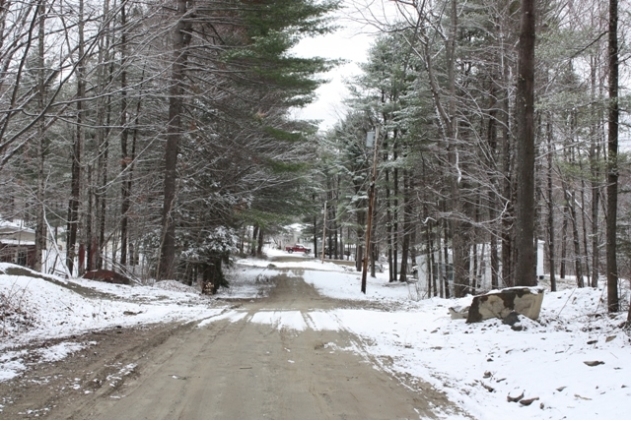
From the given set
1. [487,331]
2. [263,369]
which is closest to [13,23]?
[263,369]

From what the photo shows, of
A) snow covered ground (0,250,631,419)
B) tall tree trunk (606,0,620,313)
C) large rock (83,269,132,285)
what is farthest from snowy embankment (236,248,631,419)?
large rock (83,269,132,285)

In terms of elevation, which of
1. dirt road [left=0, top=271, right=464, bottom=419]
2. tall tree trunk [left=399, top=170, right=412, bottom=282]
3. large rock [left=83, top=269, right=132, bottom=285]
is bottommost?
dirt road [left=0, top=271, right=464, bottom=419]

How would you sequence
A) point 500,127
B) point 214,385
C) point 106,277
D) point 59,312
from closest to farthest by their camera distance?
point 214,385 → point 59,312 → point 106,277 → point 500,127

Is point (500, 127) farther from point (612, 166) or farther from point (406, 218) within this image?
point (406, 218)

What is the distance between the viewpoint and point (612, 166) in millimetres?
8148

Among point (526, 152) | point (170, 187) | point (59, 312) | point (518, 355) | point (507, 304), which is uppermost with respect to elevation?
point (170, 187)

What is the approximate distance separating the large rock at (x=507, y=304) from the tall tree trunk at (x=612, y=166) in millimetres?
1512

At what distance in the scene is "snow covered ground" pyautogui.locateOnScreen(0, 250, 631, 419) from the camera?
4652mm

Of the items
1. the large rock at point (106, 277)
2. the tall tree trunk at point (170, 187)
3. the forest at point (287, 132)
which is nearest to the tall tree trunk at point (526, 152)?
the forest at point (287, 132)

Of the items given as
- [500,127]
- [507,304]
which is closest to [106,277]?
[507,304]

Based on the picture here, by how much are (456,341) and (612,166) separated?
160 inches

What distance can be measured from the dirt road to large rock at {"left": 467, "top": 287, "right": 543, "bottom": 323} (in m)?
2.66

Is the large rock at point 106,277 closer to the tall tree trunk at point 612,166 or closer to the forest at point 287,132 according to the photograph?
the forest at point 287,132

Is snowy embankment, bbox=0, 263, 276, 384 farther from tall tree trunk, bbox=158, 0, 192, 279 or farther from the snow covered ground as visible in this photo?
tall tree trunk, bbox=158, 0, 192, 279
